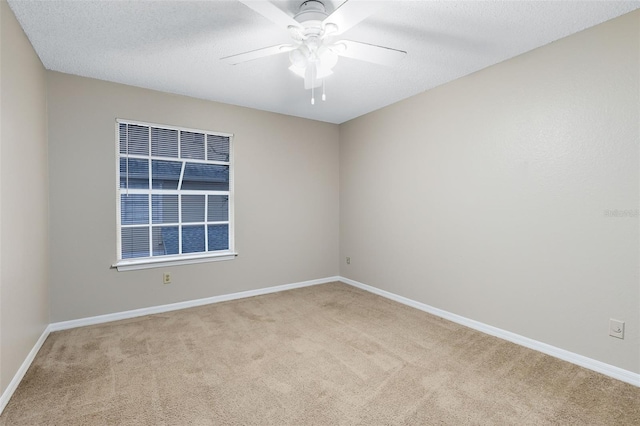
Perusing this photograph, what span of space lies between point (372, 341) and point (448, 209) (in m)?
1.57

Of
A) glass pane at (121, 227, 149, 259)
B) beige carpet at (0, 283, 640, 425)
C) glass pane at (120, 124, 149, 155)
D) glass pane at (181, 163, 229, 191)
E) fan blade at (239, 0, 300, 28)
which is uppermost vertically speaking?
fan blade at (239, 0, 300, 28)

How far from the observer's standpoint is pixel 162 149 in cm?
360

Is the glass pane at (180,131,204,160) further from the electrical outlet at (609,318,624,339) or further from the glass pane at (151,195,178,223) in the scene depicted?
the electrical outlet at (609,318,624,339)

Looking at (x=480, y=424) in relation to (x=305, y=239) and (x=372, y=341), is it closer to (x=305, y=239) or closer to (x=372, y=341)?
(x=372, y=341)

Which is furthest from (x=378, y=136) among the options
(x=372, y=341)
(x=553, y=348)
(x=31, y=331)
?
(x=31, y=331)

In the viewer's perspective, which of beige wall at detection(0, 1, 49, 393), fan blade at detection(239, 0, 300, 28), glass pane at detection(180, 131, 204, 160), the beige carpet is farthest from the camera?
glass pane at detection(180, 131, 204, 160)

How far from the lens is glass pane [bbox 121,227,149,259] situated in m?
3.42

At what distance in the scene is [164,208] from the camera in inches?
143

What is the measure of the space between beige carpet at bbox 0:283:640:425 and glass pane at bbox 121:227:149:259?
720mm

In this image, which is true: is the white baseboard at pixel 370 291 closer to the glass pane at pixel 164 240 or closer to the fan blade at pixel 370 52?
the glass pane at pixel 164 240

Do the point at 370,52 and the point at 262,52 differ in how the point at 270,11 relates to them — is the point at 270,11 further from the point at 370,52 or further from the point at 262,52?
the point at 370,52

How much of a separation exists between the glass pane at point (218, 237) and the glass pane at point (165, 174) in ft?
2.21

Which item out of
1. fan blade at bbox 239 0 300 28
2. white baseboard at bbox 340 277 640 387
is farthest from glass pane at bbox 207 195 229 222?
fan blade at bbox 239 0 300 28

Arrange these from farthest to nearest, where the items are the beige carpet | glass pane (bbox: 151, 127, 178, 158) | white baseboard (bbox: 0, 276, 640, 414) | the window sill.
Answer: glass pane (bbox: 151, 127, 178, 158) → the window sill → white baseboard (bbox: 0, 276, 640, 414) → the beige carpet
